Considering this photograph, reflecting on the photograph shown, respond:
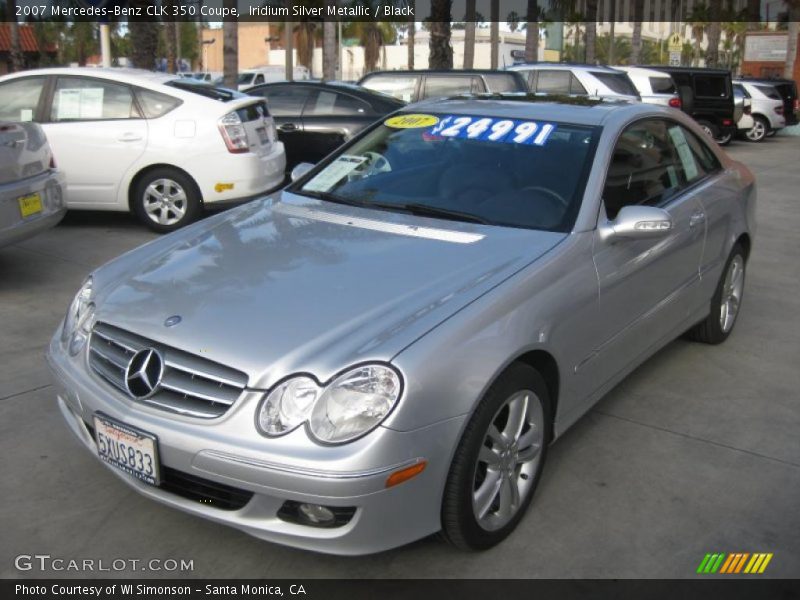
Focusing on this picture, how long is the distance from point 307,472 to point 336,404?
22cm

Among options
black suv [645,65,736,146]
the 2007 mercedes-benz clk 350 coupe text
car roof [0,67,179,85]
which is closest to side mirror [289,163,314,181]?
the 2007 mercedes-benz clk 350 coupe text

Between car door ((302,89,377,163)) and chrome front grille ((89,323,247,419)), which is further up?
car door ((302,89,377,163))

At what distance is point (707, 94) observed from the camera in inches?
721

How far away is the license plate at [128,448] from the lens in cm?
279

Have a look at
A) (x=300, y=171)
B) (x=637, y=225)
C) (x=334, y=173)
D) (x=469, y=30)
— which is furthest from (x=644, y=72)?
(x=469, y=30)

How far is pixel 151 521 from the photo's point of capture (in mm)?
3266

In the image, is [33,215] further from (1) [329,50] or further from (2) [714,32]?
(2) [714,32]

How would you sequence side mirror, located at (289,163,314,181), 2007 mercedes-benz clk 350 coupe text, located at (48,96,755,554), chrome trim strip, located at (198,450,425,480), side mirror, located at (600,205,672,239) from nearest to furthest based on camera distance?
1. chrome trim strip, located at (198,450,425,480)
2. 2007 mercedes-benz clk 350 coupe text, located at (48,96,755,554)
3. side mirror, located at (600,205,672,239)
4. side mirror, located at (289,163,314,181)

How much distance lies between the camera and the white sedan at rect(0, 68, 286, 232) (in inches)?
309

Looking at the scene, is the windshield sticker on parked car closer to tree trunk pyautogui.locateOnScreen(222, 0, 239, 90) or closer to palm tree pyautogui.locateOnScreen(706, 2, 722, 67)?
tree trunk pyautogui.locateOnScreen(222, 0, 239, 90)

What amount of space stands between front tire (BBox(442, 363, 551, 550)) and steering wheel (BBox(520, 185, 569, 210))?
2.97 ft

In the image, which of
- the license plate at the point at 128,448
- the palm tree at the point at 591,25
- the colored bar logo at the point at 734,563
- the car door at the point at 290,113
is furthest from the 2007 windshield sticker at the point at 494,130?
the palm tree at the point at 591,25

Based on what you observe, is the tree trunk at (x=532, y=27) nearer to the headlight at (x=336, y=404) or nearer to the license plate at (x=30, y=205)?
the license plate at (x=30, y=205)

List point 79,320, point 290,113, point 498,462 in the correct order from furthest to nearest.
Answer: point 290,113 < point 79,320 < point 498,462
